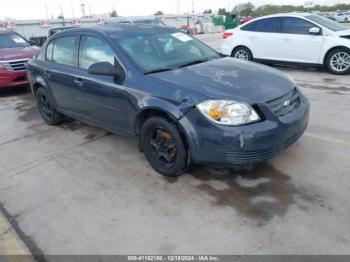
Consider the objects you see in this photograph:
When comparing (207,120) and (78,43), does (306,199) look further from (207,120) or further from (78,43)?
(78,43)

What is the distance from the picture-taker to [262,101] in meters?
3.04

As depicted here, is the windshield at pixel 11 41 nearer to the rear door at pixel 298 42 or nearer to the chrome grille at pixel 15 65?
the chrome grille at pixel 15 65

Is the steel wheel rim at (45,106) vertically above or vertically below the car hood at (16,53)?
below

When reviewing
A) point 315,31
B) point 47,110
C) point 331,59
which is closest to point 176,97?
point 47,110

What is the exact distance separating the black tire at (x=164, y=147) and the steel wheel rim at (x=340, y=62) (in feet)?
20.5

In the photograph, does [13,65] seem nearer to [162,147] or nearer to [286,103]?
[162,147]

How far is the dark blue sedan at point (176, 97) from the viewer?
2980mm

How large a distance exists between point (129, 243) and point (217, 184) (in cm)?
117

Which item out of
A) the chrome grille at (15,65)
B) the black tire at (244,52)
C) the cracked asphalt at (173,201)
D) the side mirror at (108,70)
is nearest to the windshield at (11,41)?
the chrome grille at (15,65)

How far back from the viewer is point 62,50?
4.82m

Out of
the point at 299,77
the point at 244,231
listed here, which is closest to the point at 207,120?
the point at 244,231

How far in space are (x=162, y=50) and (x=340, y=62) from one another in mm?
5752

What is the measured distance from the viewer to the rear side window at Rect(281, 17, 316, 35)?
807 cm

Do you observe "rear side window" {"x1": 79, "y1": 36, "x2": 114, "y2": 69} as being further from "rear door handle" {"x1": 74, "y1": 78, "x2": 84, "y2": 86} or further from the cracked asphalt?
the cracked asphalt
